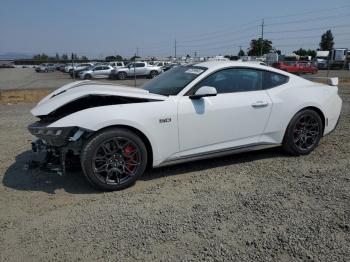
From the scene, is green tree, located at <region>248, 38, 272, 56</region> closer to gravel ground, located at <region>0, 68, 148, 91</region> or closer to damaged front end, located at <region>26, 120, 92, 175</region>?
gravel ground, located at <region>0, 68, 148, 91</region>

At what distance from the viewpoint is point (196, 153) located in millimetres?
4297

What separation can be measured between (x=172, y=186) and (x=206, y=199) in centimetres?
53

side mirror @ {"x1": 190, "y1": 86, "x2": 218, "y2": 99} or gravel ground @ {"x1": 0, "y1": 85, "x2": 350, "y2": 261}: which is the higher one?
side mirror @ {"x1": 190, "y1": 86, "x2": 218, "y2": 99}

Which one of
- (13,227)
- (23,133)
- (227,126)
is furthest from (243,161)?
(23,133)

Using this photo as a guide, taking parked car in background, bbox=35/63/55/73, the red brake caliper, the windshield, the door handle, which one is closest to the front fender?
the red brake caliper

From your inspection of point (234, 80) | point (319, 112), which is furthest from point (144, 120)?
point (319, 112)

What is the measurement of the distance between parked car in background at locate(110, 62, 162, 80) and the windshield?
85.4 ft

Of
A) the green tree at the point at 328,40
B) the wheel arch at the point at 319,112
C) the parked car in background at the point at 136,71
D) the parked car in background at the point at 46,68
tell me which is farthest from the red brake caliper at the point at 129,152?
the green tree at the point at 328,40

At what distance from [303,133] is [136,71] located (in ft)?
88.0

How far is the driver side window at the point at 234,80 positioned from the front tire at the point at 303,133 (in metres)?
0.76

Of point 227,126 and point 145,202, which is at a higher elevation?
point 227,126

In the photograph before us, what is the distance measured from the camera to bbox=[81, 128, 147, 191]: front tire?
3.77m

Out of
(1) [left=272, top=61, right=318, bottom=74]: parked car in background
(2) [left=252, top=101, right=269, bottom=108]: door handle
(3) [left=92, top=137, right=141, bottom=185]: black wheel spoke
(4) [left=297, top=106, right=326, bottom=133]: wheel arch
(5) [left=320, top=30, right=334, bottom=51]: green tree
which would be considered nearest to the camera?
(3) [left=92, top=137, right=141, bottom=185]: black wheel spoke

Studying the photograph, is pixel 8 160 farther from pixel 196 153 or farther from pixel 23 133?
pixel 196 153
